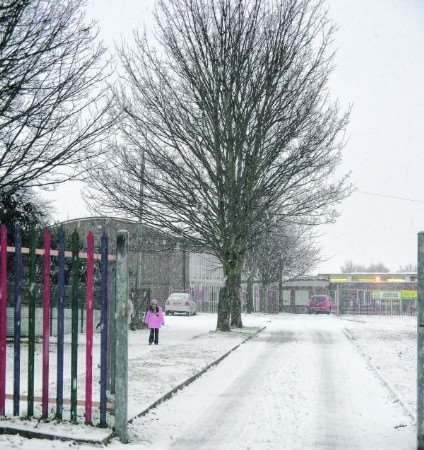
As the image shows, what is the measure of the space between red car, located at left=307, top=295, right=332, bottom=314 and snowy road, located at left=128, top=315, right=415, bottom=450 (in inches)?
1726

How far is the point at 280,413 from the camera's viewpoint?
9.14m

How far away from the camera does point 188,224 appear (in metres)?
26.9

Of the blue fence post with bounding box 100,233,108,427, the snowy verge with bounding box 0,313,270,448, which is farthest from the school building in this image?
the blue fence post with bounding box 100,233,108,427

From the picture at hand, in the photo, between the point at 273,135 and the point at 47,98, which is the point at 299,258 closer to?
the point at 273,135

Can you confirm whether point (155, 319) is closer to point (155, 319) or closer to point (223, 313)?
point (155, 319)

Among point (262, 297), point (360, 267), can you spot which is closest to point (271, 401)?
point (262, 297)

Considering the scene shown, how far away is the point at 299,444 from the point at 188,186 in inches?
743

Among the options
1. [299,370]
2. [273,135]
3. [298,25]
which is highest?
[298,25]

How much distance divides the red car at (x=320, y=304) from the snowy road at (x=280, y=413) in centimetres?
4384

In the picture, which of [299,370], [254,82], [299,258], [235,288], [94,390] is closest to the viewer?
[94,390]

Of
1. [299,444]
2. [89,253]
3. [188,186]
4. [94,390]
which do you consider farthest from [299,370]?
[188,186]

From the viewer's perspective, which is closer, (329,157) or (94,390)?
(94,390)

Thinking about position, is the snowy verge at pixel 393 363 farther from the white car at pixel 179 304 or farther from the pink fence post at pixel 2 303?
the white car at pixel 179 304

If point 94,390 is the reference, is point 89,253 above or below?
above
